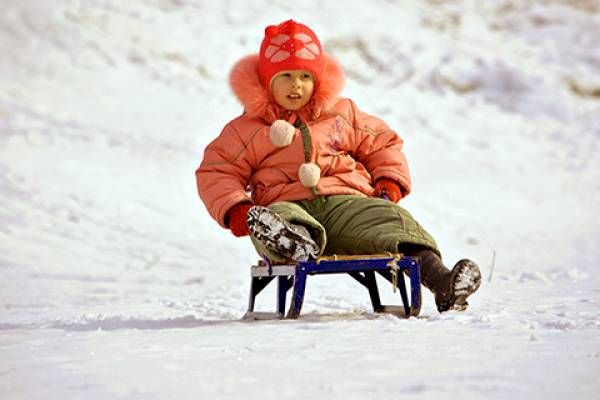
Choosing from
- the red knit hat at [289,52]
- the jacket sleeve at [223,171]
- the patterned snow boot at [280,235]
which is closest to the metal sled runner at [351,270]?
the patterned snow boot at [280,235]

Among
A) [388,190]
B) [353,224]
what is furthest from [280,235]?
[388,190]

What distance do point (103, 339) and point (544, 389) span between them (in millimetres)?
1368

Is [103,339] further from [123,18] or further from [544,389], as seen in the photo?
[123,18]

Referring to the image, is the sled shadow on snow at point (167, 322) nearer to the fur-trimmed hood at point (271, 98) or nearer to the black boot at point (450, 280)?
the black boot at point (450, 280)

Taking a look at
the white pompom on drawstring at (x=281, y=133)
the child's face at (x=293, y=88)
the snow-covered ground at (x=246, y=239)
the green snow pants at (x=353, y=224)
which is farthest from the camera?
the child's face at (x=293, y=88)

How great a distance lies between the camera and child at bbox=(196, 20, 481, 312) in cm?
294

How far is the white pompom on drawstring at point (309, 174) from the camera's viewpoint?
2.97m

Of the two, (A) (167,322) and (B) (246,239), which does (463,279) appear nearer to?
(A) (167,322)

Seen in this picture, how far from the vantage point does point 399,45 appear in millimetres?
14594

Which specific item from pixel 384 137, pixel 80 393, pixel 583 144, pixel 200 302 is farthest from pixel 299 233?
pixel 583 144

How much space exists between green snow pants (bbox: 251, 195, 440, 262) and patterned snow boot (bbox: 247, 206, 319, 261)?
62 mm

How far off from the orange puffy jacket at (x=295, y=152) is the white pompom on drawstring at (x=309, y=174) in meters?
0.05

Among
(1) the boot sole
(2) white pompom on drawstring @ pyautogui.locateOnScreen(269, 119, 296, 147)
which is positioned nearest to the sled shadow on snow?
(1) the boot sole

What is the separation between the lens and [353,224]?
294 centimetres
